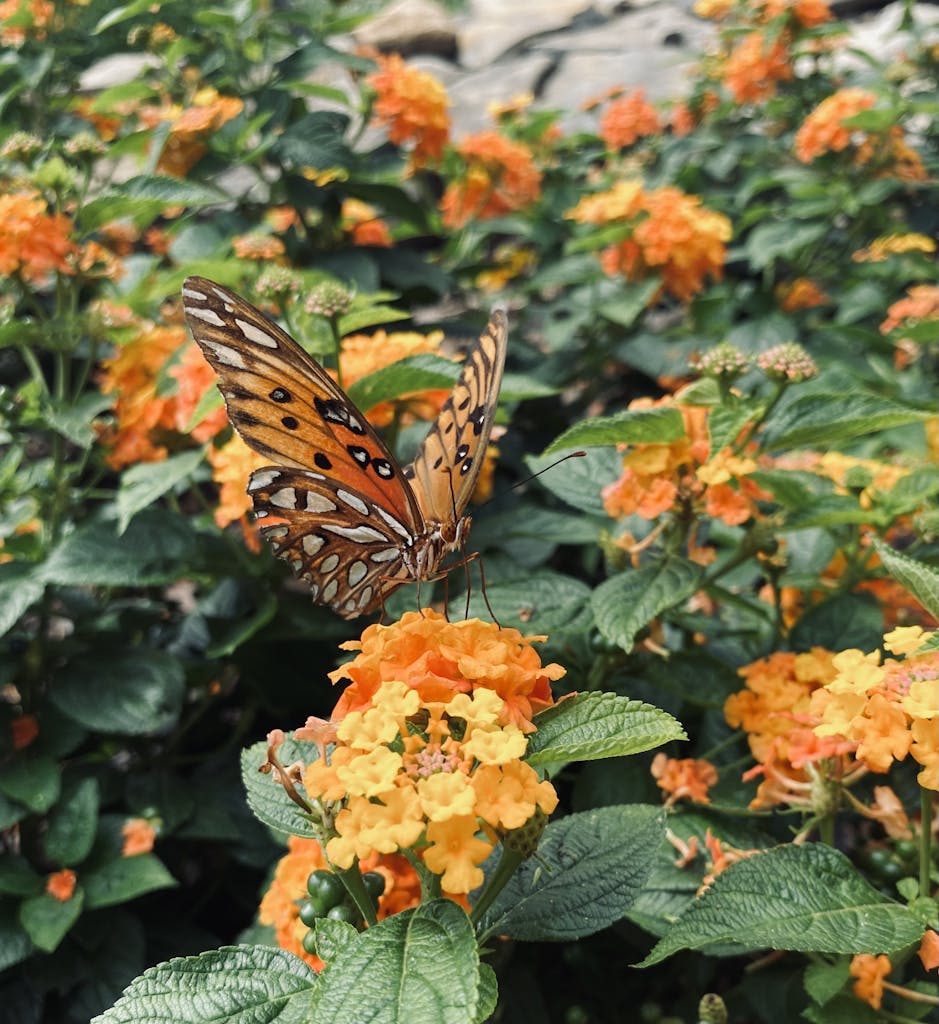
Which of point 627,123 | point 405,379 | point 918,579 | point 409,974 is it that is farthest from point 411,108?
point 409,974

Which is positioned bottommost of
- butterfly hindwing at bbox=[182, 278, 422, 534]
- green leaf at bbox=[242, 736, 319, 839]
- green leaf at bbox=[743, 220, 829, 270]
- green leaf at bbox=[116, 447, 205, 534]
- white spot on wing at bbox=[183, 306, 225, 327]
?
green leaf at bbox=[743, 220, 829, 270]

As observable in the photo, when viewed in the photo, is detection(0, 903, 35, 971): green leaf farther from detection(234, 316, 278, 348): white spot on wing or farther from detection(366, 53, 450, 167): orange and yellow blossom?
detection(366, 53, 450, 167): orange and yellow blossom

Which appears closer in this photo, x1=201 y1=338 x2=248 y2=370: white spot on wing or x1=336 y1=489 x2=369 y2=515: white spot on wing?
x1=201 y1=338 x2=248 y2=370: white spot on wing

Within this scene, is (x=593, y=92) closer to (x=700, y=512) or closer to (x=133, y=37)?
(x=133, y=37)

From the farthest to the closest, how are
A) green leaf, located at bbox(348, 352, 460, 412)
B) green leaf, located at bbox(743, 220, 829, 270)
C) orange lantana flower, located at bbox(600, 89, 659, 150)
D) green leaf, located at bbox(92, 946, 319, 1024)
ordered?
orange lantana flower, located at bbox(600, 89, 659, 150)
green leaf, located at bbox(743, 220, 829, 270)
green leaf, located at bbox(348, 352, 460, 412)
green leaf, located at bbox(92, 946, 319, 1024)

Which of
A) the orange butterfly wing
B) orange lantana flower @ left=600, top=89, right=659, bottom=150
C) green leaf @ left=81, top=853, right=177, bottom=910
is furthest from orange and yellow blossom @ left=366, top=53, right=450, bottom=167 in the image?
green leaf @ left=81, top=853, right=177, bottom=910

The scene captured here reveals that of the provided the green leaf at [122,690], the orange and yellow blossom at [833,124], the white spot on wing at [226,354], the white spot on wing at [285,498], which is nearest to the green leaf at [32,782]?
the green leaf at [122,690]
